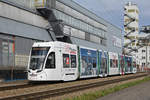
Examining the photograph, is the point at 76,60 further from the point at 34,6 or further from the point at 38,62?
the point at 34,6

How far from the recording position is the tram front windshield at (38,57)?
18562 mm

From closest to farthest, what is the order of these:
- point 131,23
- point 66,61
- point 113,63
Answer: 1. point 66,61
2. point 113,63
3. point 131,23

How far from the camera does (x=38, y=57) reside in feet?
61.6

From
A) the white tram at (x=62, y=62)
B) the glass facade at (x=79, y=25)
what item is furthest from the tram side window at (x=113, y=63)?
the glass facade at (x=79, y=25)

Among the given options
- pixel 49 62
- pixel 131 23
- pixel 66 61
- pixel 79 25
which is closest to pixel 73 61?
pixel 66 61

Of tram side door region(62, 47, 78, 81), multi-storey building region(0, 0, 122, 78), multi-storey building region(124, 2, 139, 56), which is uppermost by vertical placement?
multi-storey building region(124, 2, 139, 56)

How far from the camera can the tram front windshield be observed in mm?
18562

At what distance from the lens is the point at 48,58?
18.8 meters

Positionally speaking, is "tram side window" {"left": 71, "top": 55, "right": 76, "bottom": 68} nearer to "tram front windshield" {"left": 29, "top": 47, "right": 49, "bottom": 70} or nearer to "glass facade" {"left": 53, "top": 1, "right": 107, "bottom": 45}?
"tram front windshield" {"left": 29, "top": 47, "right": 49, "bottom": 70}

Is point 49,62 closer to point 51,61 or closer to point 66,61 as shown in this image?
point 51,61

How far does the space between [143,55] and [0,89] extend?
94.5m

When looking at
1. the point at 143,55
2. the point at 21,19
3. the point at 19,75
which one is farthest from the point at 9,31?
the point at 143,55

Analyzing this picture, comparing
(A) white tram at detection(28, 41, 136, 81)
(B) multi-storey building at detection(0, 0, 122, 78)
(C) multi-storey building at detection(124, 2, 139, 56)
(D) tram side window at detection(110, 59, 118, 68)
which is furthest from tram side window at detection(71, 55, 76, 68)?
(C) multi-storey building at detection(124, 2, 139, 56)

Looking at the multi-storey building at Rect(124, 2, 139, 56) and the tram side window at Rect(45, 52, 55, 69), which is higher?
the multi-storey building at Rect(124, 2, 139, 56)
